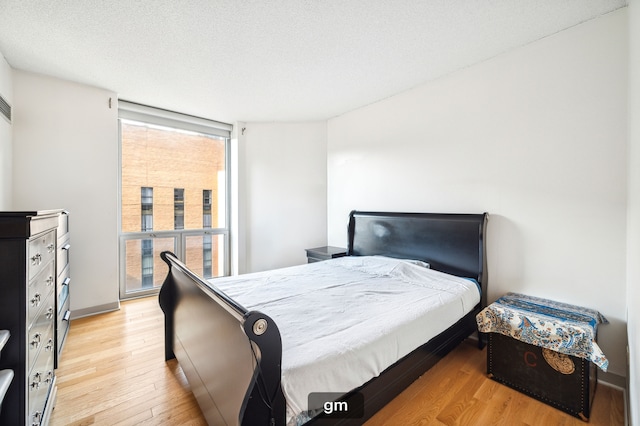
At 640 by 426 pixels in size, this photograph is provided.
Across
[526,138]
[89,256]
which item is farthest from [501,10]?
[89,256]

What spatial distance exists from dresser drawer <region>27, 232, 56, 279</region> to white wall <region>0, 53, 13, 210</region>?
4.57 feet

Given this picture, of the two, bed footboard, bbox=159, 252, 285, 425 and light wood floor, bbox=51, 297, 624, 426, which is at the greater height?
bed footboard, bbox=159, 252, 285, 425

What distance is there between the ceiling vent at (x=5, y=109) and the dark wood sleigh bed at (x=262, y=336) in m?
2.04

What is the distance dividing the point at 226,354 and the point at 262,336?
41cm

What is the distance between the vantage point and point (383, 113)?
3.31m

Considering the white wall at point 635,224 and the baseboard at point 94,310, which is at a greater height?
the white wall at point 635,224

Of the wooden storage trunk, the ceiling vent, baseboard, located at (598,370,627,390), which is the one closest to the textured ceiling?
the ceiling vent

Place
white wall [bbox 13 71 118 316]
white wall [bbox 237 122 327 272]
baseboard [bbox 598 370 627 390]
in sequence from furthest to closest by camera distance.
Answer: white wall [bbox 237 122 327 272] < white wall [bbox 13 71 118 316] < baseboard [bbox 598 370 627 390]

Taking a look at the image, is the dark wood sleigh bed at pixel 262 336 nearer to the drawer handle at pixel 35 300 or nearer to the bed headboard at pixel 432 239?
the bed headboard at pixel 432 239

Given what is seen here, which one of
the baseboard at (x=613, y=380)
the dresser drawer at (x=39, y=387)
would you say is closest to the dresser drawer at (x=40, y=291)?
the dresser drawer at (x=39, y=387)

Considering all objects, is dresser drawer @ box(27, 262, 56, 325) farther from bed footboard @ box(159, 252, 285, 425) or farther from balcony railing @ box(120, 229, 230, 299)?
balcony railing @ box(120, 229, 230, 299)

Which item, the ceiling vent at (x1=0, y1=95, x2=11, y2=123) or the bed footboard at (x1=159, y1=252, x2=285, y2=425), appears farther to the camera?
the ceiling vent at (x1=0, y1=95, x2=11, y2=123)

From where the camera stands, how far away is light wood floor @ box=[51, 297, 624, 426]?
1.56m

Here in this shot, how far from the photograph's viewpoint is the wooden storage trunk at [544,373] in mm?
1567
